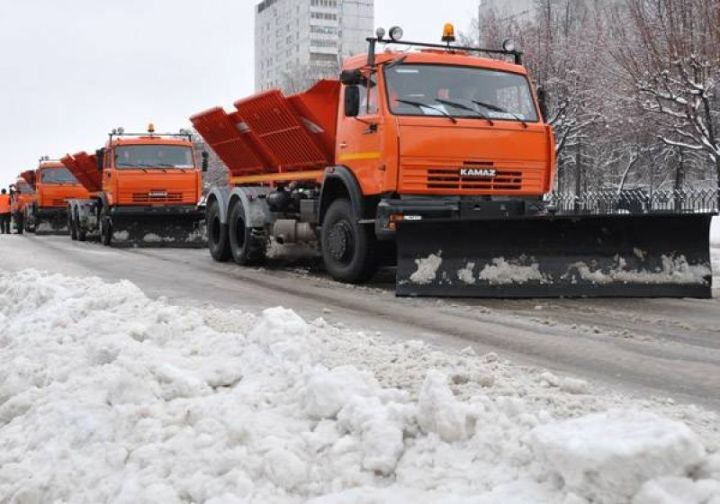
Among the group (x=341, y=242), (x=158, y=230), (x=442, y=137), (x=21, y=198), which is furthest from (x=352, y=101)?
(x=21, y=198)

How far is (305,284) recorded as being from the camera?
9.59 m

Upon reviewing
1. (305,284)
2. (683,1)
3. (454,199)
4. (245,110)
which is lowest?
(305,284)

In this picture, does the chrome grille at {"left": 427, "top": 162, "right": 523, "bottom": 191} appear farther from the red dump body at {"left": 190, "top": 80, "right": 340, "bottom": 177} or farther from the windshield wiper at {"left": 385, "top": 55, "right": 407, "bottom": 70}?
the red dump body at {"left": 190, "top": 80, "right": 340, "bottom": 177}

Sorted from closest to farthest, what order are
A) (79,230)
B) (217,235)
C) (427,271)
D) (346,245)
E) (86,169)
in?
(427,271) → (346,245) → (217,235) → (79,230) → (86,169)

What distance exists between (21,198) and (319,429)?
1299 inches

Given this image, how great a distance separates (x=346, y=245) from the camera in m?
9.31

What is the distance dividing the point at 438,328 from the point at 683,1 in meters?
17.8

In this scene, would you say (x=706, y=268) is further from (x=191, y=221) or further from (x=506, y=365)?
(x=191, y=221)

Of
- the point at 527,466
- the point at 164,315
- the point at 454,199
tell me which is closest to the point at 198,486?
the point at 527,466

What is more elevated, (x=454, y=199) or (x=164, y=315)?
(x=454, y=199)

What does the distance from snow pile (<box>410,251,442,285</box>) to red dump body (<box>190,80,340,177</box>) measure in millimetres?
2723

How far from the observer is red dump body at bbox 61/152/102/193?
21.0 metres

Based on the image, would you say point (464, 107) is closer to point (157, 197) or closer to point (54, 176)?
point (157, 197)

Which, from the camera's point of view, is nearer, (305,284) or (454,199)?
(454,199)
